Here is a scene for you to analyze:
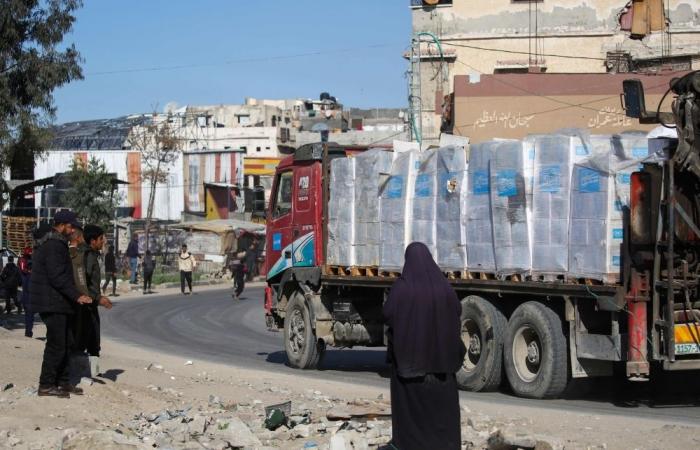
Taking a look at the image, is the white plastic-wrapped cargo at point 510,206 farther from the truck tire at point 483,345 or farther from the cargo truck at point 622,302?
the truck tire at point 483,345

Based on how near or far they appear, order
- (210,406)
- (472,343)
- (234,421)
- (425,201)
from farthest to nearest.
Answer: (425,201), (472,343), (210,406), (234,421)

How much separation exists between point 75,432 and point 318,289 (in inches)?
298

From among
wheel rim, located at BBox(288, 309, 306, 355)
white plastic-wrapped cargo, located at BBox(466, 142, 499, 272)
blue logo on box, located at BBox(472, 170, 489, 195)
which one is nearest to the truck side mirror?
white plastic-wrapped cargo, located at BBox(466, 142, 499, 272)

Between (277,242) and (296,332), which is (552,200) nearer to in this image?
(296,332)

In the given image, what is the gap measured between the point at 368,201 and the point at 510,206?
2912 millimetres

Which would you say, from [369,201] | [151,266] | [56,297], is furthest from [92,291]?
[151,266]

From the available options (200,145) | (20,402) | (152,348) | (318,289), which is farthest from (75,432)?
(200,145)

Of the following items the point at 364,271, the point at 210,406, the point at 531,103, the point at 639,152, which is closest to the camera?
the point at 639,152

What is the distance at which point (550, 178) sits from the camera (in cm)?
1166

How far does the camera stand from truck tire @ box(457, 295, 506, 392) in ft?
40.9

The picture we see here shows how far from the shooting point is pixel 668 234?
10.5m

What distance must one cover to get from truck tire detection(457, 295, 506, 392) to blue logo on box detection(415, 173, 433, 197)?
147cm

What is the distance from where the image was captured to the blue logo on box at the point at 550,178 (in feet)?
38.0

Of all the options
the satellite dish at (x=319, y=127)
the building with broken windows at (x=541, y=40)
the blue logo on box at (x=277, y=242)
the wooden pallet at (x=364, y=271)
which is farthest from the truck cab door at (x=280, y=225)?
the satellite dish at (x=319, y=127)
